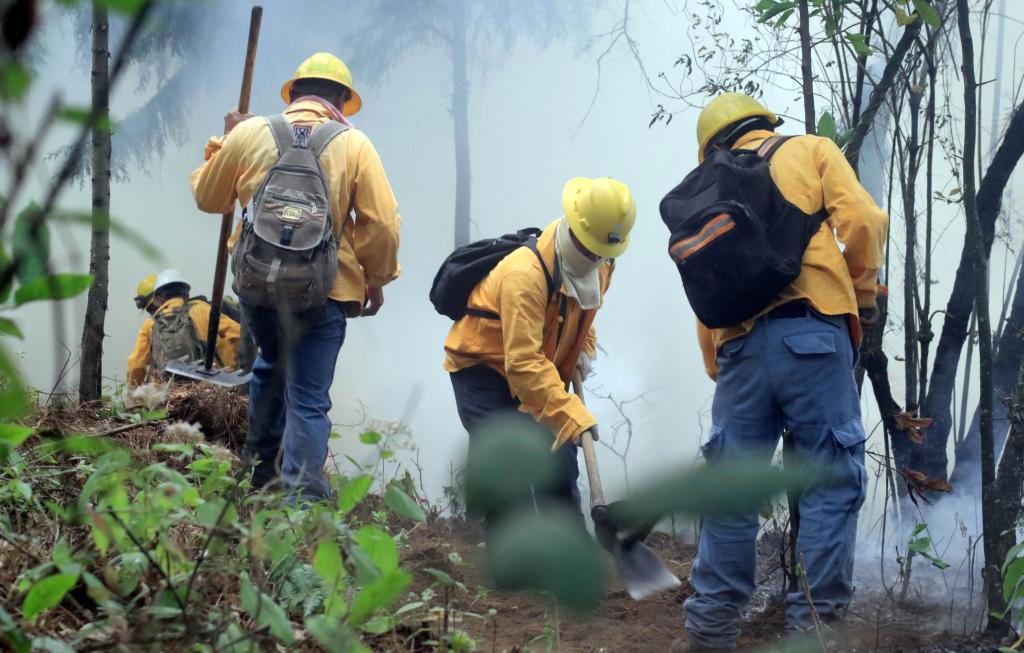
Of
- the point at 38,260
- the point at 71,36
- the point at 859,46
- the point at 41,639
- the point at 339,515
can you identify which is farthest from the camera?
the point at 71,36

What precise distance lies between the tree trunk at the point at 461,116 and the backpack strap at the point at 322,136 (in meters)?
4.01

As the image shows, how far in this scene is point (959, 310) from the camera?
372 cm

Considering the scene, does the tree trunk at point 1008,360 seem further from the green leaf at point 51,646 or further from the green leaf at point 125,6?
the green leaf at point 125,6

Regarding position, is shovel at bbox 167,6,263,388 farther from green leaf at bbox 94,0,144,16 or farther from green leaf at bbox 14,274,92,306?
green leaf at bbox 94,0,144,16

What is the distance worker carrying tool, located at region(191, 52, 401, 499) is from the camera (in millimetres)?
3354

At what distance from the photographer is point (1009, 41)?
555cm

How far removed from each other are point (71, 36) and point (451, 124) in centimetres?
292

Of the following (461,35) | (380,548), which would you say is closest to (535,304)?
(380,548)

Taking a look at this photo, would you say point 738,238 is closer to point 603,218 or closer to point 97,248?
point 603,218

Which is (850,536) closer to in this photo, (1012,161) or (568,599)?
(1012,161)

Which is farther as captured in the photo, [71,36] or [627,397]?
[71,36]

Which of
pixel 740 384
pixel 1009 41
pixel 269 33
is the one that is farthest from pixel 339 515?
pixel 269 33

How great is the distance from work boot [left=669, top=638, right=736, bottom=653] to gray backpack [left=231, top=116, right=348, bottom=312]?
1612 millimetres

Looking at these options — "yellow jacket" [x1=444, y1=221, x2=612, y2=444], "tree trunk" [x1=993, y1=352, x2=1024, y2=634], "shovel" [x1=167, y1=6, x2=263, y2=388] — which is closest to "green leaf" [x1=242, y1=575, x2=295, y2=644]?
"yellow jacket" [x1=444, y1=221, x2=612, y2=444]
